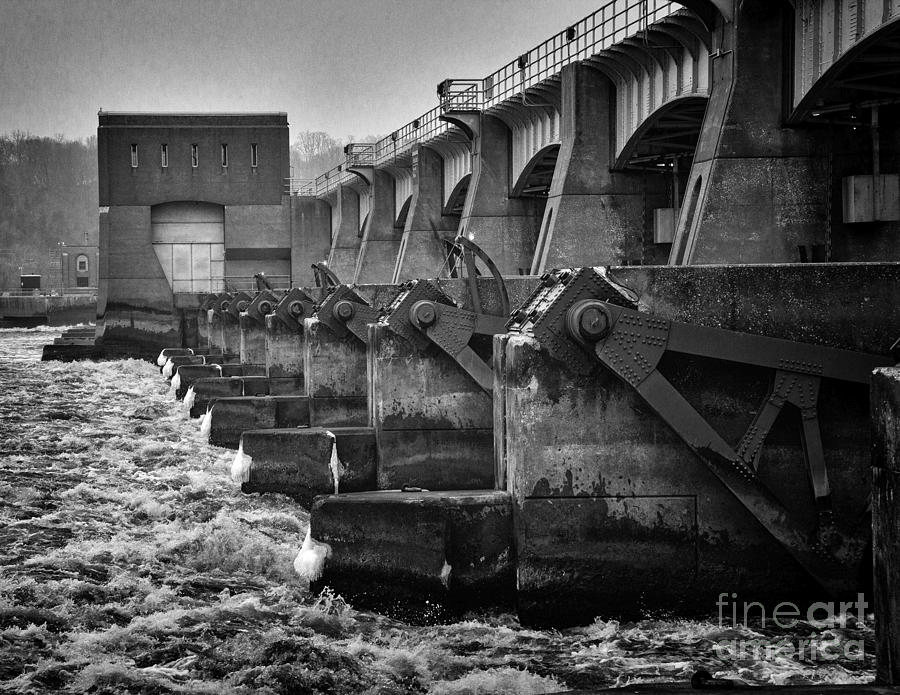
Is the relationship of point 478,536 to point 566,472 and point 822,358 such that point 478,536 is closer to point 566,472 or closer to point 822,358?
point 566,472

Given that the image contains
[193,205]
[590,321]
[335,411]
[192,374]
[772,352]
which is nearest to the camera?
[590,321]

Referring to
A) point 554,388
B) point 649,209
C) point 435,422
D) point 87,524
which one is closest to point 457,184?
point 649,209

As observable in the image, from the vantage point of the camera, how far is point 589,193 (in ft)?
78.6

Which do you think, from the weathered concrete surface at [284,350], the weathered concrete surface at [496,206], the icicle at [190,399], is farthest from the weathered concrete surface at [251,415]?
the weathered concrete surface at [496,206]

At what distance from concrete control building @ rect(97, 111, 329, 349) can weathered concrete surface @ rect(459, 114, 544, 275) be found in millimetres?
29663

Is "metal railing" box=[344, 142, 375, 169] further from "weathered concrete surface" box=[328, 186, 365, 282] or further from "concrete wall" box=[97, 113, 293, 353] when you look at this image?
"concrete wall" box=[97, 113, 293, 353]

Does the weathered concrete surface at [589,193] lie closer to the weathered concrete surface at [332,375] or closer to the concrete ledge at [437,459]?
the weathered concrete surface at [332,375]

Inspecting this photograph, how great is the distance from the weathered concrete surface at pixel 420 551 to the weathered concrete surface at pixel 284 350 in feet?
55.7

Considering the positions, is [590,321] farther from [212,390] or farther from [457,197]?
[457,197]

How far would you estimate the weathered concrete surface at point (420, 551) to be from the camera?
10633mm

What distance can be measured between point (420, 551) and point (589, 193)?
14.6m

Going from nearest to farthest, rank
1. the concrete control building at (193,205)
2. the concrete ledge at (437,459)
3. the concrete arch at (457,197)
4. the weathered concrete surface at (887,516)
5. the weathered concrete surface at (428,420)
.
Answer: the weathered concrete surface at (887,516) → the concrete ledge at (437,459) → the weathered concrete surface at (428,420) → the concrete arch at (457,197) → the concrete control building at (193,205)

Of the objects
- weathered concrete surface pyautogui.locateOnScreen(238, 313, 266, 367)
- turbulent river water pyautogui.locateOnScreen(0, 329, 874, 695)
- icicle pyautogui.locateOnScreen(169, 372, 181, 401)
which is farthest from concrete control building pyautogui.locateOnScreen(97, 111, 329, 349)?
turbulent river water pyautogui.locateOnScreen(0, 329, 874, 695)

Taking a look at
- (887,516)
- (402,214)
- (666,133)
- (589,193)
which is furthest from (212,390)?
(887,516)
